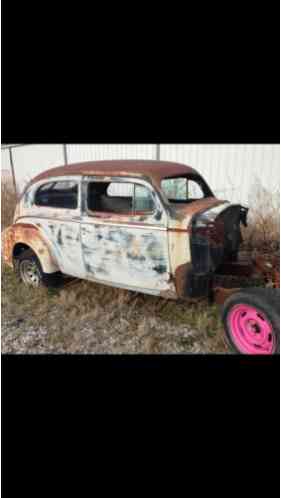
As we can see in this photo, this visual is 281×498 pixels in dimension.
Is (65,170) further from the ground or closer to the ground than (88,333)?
further from the ground

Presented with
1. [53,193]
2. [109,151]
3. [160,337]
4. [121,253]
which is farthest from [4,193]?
[160,337]

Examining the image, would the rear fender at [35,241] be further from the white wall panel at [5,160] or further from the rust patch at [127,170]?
the white wall panel at [5,160]

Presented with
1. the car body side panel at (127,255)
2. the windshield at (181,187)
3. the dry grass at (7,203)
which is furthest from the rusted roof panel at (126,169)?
the dry grass at (7,203)

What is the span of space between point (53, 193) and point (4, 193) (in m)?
6.03

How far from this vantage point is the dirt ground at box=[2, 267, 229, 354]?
11.5 feet

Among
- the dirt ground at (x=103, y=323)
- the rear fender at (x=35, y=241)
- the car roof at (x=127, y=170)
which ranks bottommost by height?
the dirt ground at (x=103, y=323)

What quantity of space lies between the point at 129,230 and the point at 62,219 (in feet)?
3.56

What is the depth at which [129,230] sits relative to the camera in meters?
3.65

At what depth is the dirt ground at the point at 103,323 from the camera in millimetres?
3508

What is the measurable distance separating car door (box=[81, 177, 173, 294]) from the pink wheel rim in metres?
0.82

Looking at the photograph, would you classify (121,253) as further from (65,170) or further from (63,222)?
(65,170)

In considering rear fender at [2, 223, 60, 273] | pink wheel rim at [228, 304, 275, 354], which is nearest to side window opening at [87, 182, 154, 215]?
rear fender at [2, 223, 60, 273]

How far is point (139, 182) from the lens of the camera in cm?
364

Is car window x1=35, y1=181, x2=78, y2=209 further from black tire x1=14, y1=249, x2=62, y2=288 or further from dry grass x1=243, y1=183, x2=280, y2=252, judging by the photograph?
dry grass x1=243, y1=183, x2=280, y2=252
